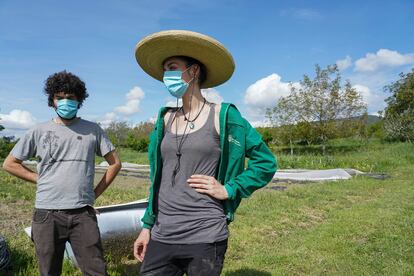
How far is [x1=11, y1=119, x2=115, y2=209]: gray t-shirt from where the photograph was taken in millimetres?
2779

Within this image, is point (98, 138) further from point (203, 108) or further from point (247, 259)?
point (247, 259)

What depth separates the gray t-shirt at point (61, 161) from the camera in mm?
2779

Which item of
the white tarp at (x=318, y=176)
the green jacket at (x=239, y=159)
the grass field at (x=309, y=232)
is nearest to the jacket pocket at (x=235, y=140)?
the green jacket at (x=239, y=159)

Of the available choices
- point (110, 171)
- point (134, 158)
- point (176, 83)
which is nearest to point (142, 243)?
point (176, 83)

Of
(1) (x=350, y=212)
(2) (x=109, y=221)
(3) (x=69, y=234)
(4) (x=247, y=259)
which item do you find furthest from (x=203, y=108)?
(1) (x=350, y=212)

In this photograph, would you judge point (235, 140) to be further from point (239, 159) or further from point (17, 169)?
point (17, 169)

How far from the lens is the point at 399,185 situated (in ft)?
34.8

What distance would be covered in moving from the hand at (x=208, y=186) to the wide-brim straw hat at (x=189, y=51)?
25.1 inches

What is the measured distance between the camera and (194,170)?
1.90 metres

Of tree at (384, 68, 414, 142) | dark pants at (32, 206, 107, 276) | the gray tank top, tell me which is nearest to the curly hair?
dark pants at (32, 206, 107, 276)

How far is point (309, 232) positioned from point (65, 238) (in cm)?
399

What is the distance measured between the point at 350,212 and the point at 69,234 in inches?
216

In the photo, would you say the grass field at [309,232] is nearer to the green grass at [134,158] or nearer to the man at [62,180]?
the man at [62,180]

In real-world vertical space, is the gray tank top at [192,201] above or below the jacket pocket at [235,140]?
below
